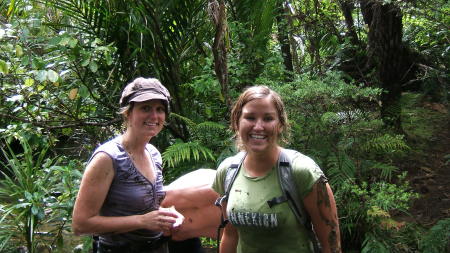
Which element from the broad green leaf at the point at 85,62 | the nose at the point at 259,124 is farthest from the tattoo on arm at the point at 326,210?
the broad green leaf at the point at 85,62

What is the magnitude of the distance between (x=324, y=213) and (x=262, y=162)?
36cm

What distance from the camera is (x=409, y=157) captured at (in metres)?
5.80

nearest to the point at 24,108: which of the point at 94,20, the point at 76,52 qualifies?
the point at 76,52

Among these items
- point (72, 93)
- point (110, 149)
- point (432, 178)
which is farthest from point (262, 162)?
point (432, 178)

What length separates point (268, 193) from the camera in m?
1.89

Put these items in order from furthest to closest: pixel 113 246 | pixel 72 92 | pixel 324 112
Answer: pixel 72 92
pixel 324 112
pixel 113 246

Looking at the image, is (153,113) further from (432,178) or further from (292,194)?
(432,178)

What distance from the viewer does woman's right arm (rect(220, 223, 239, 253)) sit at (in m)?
2.23

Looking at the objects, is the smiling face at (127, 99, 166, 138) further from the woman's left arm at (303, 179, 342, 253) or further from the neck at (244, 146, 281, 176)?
the woman's left arm at (303, 179, 342, 253)

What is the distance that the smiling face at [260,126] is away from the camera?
6.48ft

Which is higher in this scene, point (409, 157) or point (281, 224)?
point (281, 224)

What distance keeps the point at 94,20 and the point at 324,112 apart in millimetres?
2658

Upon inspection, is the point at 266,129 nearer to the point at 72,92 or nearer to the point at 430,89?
the point at 72,92

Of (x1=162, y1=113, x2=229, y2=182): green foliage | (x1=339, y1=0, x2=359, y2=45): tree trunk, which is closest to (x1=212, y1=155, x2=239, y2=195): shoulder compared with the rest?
(x1=162, y1=113, x2=229, y2=182): green foliage
